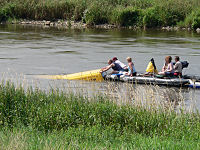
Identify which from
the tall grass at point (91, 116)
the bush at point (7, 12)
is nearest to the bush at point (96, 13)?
the bush at point (7, 12)

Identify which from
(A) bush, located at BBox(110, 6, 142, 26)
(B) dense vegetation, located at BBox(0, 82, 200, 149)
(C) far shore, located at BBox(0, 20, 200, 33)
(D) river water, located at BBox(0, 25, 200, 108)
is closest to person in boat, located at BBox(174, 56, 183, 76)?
(D) river water, located at BBox(0, 25, 200, 108)

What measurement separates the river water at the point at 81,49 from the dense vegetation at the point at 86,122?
212 inches

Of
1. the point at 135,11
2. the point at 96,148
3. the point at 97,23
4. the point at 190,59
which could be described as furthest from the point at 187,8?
the point at 96,148

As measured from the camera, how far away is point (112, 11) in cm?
4288

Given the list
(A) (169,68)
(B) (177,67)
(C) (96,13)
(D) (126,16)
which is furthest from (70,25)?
(B) (177,67)

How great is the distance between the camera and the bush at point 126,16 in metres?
42.1

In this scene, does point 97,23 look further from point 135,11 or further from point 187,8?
point 187,8

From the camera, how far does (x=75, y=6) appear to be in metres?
45.3

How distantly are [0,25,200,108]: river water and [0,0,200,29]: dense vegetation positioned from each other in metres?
2.39

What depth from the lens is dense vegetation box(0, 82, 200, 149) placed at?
912 centimetres

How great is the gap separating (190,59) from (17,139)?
1845 centimetres

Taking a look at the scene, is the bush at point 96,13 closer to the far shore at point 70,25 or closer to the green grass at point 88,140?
the far shore at point 70,25

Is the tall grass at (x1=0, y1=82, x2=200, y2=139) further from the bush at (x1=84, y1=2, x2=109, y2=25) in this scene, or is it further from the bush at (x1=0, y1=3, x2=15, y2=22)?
the bush at (x1=0, y1=3, x2=15, y2=22)

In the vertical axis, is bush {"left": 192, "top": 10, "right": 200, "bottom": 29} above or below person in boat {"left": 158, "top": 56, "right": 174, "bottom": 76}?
above
